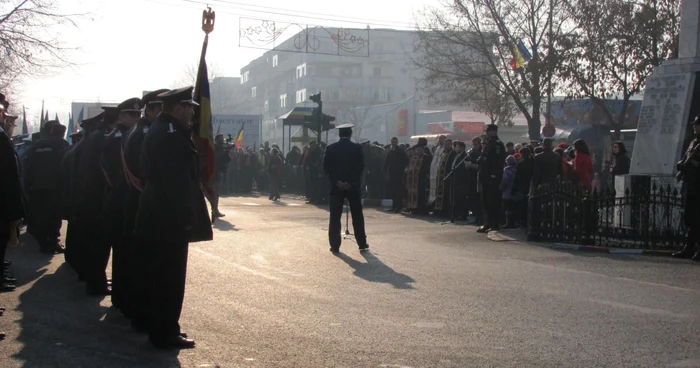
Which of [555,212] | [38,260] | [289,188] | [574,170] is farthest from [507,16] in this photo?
[38,260]

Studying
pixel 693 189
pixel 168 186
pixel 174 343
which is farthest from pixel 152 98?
pixel 693 189

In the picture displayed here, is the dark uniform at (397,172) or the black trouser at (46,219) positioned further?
the dark uniform at (397,172)

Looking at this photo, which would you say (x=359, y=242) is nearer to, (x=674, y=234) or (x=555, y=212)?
(x=555, y=212)

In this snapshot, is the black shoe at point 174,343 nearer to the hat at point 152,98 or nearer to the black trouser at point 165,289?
the black trouser at point 165,289

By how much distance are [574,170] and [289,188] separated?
61.7ft

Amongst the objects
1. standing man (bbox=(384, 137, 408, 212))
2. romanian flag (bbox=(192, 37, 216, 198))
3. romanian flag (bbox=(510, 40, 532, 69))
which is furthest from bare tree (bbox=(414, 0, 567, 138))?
romanian flag (bbox=(192, 37, 216, 198))

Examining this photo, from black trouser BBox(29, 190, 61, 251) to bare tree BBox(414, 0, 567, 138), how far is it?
25201 mm

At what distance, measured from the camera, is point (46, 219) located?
13734 millimetres

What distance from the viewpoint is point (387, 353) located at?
6543 mm

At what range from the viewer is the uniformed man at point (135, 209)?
23.7ft

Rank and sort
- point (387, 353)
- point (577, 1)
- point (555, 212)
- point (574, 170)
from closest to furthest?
1. point (387, 353)
2. point (555, 212)
3. point (574, 170)
4. point (577, 1)

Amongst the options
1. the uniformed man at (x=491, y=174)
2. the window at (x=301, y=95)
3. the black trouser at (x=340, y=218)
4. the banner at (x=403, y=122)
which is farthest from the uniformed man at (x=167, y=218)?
the window at (x=301, y=95)

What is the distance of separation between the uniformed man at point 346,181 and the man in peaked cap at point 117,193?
479cm

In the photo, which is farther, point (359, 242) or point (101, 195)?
point (359, 242)
